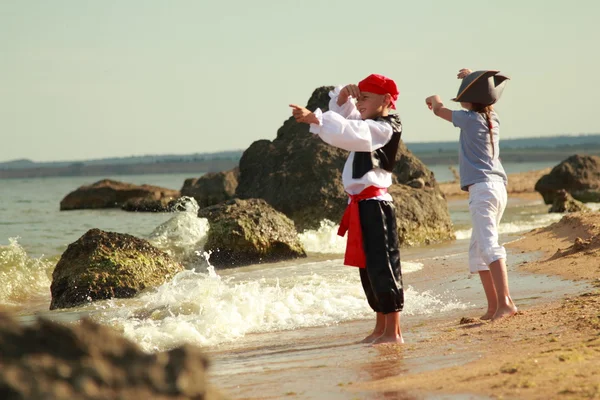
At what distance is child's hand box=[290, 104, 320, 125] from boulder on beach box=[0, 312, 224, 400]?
304 cm

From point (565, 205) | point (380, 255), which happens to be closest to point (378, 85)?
point (380, 255)

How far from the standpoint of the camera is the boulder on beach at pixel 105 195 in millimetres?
34938

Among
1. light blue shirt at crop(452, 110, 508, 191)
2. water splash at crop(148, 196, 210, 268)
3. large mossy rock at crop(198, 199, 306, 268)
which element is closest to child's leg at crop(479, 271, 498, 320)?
light blue shirt at crop(452, 110, 508, 191)

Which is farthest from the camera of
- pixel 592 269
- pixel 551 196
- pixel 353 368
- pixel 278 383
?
pixel 551 196

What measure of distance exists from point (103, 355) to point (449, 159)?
365 ft

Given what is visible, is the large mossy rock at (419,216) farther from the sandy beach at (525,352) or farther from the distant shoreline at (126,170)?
the distant shoreline at (126,170)

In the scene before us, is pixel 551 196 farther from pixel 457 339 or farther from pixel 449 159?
pixel 449 159

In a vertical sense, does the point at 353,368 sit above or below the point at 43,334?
below

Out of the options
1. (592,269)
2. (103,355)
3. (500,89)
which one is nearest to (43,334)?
(103,355)

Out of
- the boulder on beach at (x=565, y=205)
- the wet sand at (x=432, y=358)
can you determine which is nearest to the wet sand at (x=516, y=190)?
the boulder on beach at (x=565, y=205)

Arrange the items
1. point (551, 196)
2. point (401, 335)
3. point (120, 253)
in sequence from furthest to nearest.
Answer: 1. point (551, 196)
2. point (120, 253)
3. point (401, 335)

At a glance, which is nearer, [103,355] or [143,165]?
[103,355]

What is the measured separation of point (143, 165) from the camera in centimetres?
13362

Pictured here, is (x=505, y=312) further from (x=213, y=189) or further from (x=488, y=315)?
(x=213, y=189)
